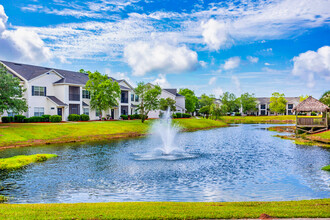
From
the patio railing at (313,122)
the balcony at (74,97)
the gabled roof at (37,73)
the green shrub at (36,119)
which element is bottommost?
the patio railing at (313,122)

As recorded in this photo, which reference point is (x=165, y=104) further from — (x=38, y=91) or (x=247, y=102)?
(x=247, y=102)

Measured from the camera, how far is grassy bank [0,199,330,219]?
993 cm

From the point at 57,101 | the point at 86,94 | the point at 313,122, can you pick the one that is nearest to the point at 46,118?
the point at 57,101

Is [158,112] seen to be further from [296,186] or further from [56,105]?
[296,186]

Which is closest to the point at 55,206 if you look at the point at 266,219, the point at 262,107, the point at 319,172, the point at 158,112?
the point at 266,219

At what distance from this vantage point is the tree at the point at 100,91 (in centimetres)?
6275

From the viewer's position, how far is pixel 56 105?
55.4 meters

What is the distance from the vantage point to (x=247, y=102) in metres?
150

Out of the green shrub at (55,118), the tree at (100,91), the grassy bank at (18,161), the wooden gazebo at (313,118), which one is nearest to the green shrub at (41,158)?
the grassy bank at (18,161)

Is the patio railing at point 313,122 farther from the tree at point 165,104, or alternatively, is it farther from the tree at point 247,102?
the tree at point 247,102

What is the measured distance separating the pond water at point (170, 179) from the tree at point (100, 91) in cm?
3520

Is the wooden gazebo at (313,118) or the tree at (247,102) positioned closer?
the wooden gazebo at (313,118)

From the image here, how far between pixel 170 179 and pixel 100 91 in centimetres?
4674

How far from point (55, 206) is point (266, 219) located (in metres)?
8.13
